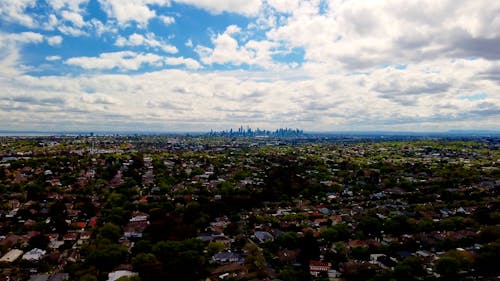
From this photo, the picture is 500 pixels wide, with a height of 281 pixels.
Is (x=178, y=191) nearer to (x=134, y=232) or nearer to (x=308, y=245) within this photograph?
(x=134, y=232)

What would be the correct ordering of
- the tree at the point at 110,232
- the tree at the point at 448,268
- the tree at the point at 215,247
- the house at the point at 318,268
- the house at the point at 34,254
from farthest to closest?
the tree at the point at 110,232 < the tree at the point at 215,247 < the house at the point at 34,254 < the house at the point at 318,268 < the tree at the point at 448,268

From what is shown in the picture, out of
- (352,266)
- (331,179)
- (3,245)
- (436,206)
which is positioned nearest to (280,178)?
(331,179)

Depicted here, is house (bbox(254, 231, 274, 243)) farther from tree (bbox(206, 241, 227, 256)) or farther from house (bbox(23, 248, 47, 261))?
house (bbox(23, 248, 47, 261))

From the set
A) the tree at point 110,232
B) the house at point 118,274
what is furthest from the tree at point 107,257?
the tree at point 110,232

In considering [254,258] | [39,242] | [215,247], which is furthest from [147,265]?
[39,242]

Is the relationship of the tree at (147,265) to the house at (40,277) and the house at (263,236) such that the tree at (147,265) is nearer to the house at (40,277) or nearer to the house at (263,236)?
the house at (40,277)

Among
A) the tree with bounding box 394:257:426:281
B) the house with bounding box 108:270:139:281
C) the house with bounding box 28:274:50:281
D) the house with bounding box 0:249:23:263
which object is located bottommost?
the house with bounding box 28:274:50:281

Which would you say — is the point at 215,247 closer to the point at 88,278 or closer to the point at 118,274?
the point at 118,274

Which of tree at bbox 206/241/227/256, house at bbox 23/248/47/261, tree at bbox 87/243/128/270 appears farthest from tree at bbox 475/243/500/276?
house at bbox 23/248/47/261
